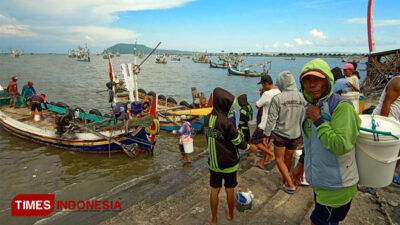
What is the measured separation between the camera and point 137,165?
845 cm

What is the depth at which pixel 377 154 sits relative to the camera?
1943 millimetres

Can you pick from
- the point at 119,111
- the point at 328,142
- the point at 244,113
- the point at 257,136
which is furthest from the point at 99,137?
the point at 328,142

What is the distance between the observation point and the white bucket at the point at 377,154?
1927 mm

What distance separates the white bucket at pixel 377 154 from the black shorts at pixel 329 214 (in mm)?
305

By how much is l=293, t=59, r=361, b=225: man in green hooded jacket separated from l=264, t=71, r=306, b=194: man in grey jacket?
64.3 inches

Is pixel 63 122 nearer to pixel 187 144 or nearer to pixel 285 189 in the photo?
pixel 187 144

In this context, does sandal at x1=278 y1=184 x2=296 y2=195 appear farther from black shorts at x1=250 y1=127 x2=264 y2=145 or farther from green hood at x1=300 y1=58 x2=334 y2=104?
green hood at x1=300 y1=58 x2=334 y2=104

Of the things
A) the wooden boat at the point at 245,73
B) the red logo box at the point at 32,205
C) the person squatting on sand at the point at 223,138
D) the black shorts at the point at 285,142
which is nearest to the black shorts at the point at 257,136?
the black shorts at the point at 285,142

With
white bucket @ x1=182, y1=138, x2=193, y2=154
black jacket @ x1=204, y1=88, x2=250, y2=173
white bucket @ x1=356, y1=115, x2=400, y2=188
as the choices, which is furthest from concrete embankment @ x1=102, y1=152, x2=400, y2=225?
white bucket @ x1=182, y1=138, x2=193, y2=154

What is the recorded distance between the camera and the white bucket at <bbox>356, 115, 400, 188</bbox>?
1.93m

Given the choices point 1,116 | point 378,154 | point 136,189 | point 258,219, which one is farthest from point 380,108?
point 1,116

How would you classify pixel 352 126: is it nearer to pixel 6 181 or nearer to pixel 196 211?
pixel 196 211

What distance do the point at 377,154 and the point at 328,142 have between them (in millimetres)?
527

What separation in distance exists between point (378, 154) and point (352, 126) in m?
0.44
